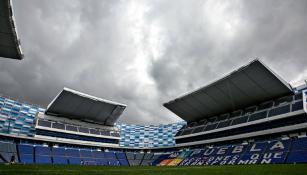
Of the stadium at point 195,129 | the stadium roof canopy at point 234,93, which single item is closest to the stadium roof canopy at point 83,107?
the stadium at point 195,129

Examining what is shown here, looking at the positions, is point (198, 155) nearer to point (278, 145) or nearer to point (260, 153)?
point (260, 153)

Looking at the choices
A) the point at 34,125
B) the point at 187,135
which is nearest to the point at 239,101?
the point at 187,135

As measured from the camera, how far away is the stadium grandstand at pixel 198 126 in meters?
35.0

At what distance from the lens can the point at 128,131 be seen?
84500mm

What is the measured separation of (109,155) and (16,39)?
5411cm

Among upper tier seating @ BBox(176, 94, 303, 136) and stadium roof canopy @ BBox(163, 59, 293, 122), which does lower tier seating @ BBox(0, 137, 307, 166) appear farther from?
stadium roof canopy @ BBox(163, 59, 293, 122)

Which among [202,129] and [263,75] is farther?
[202,129]

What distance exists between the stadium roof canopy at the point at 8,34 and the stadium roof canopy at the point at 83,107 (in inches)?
1369

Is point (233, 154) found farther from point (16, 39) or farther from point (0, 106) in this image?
point (0, 106)

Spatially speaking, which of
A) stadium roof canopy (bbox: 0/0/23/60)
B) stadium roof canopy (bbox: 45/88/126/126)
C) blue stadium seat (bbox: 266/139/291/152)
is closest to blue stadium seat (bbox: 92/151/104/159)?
stadium roof canopy (bbox: 45/88/126/126)

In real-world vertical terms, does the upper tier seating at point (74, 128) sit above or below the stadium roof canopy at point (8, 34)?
above

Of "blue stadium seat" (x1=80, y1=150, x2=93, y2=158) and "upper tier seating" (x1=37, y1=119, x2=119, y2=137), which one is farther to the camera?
"blue stadium seat" (x1=80, y1=150, x2=93, y2=158)

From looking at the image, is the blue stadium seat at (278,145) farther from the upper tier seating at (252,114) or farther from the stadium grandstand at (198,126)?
the upper tier seating at (252,114)

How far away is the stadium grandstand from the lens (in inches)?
1379
